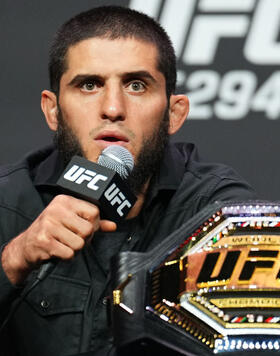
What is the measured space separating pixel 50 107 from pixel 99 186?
2.34ft

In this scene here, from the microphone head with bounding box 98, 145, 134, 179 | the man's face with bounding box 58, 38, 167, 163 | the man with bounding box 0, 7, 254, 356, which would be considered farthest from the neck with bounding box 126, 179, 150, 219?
the microphone head with bounding box 98, 145, 134, 179

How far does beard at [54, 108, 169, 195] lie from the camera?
4.77 feet

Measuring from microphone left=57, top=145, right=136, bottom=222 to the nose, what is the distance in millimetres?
346

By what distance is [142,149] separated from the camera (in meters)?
1.43

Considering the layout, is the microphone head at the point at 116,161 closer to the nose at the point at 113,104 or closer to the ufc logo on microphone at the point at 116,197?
the ufc logo on microphone at the point at 116,197

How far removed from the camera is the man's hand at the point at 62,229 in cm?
98

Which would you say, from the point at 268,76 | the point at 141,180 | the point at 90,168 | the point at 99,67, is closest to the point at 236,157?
the point at 268,76

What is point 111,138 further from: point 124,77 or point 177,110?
point 177,110

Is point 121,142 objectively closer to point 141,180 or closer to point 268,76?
point 141,180

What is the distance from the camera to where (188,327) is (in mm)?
869

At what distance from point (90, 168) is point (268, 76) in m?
1.23

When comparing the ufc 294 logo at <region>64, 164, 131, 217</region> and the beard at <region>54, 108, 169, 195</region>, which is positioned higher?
the ufc 294 logo at <region>64, 164, 131, 217</region>

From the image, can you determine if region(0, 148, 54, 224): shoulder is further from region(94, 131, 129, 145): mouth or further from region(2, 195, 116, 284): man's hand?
region(2, 195, 116, 284): man's hand

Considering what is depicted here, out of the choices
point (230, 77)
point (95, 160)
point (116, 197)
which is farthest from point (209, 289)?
point (230, 77)
